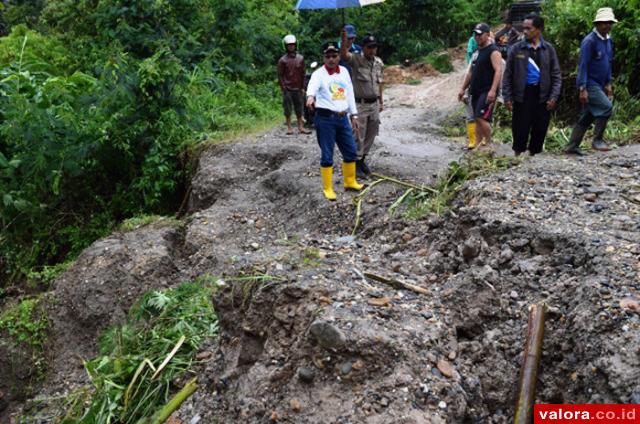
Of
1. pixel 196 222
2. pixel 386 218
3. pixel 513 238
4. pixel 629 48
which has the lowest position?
pixel 196 222

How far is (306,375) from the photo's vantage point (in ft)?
11.4

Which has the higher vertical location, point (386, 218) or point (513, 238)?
point (513, 238)

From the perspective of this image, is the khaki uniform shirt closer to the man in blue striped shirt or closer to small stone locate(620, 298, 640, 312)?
the man in blue striped shirt

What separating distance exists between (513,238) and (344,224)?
86.6 inches

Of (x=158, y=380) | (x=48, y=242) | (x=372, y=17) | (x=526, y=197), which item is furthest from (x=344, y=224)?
(x=372, y=17)

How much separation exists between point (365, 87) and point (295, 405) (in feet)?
14.3

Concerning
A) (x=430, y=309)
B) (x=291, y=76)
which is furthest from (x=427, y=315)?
(x=291, y=76)

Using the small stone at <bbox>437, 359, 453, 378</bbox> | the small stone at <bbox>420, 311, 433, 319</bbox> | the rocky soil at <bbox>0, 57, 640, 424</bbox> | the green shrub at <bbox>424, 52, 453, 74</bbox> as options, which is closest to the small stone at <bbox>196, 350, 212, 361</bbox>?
the rocky soil at <bbox>0, 57, 640, 424</bbox>

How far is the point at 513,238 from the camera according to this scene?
4.37 metres

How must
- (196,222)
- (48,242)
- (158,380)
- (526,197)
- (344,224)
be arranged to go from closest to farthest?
(158,380) → (526,197) → (344,224) → (196,222) → (48,242)

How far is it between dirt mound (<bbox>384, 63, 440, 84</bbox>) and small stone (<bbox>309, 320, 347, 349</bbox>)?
44.4 ft

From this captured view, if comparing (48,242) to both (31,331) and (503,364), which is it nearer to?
(31,331)

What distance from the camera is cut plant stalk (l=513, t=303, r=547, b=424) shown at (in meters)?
3.19

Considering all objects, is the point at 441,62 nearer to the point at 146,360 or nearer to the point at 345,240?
the point at 345,240
